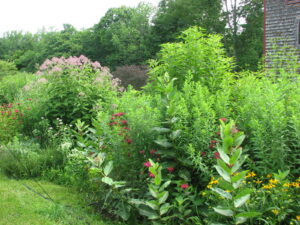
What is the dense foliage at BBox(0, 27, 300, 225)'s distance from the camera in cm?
284

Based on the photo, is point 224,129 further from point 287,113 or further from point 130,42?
point 130,42

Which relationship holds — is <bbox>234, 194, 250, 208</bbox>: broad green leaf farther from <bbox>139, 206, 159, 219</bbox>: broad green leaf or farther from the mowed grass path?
the mowed grass path

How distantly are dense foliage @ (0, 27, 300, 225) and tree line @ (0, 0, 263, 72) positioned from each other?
1943 cm

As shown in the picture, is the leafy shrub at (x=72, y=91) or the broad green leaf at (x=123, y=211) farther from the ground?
the leafy shrub at (x=72, y=91)

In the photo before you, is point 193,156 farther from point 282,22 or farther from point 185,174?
point 282,22

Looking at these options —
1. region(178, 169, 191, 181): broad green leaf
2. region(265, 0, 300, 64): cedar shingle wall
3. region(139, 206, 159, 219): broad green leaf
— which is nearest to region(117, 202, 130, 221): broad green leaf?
region(139, 206, 159, 219): broad green leaf

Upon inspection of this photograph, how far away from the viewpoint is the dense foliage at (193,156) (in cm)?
284

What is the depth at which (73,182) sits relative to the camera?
4.75 metres

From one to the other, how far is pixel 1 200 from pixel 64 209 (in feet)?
3.44

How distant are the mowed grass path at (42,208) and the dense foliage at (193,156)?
20 cm

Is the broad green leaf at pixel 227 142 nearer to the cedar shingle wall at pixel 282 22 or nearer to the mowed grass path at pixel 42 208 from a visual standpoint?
the mowed grass path at pixel 42 208

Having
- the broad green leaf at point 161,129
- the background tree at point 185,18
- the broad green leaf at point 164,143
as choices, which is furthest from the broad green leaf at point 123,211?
the background tree at point 185,18

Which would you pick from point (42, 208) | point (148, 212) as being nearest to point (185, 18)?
point (42, 208)

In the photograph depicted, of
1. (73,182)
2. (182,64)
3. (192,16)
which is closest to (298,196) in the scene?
(182,64)
